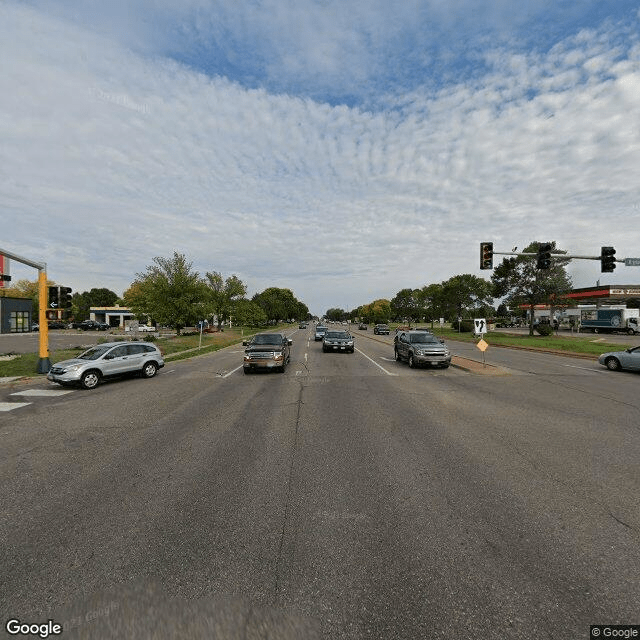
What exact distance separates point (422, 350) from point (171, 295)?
1119 inches

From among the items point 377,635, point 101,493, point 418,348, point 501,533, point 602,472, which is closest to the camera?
point 377,635

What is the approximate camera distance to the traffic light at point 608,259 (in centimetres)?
1650

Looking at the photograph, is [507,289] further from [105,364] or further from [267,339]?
[105,364]

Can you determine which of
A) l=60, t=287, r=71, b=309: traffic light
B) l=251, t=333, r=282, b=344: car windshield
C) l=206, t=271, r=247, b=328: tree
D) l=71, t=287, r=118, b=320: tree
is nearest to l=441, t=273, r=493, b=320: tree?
l=206, t=271, r=247, b=328: tree

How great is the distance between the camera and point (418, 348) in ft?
57.5

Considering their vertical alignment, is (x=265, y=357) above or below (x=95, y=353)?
below

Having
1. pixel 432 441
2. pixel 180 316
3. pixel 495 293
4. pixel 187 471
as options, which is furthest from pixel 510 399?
pixel 495 293

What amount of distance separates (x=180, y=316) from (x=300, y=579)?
36609 millimetres

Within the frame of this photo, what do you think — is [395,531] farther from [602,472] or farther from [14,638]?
[602,472]

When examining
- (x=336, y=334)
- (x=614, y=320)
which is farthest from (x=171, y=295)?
(x=614, y=320)

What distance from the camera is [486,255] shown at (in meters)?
18.0

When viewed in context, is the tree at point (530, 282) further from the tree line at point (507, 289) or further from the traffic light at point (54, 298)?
the traffic light at point (54, 298)

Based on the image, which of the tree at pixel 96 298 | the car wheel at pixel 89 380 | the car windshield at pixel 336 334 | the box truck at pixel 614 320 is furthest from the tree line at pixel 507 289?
the tree at pixel 96 298

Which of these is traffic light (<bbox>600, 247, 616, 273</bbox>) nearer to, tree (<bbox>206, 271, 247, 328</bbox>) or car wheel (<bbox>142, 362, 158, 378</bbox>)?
car wheel (<bbox>142, 362, 158, 378</bbox>)
